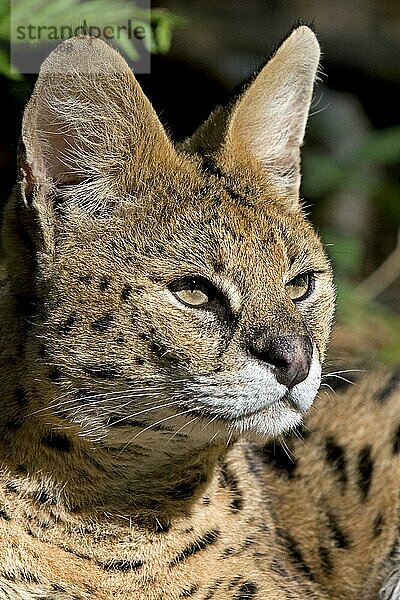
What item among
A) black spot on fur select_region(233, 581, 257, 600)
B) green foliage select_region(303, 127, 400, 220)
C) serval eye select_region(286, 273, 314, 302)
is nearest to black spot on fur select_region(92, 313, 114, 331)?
serval eye select_region(286, 273, 314, 302)

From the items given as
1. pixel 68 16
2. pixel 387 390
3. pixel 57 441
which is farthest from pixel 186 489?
pixel 68 16

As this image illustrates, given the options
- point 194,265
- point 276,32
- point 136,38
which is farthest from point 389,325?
point 194,265

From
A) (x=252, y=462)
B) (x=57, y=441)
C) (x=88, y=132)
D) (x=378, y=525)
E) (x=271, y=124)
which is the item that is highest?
(x=88, y=132)

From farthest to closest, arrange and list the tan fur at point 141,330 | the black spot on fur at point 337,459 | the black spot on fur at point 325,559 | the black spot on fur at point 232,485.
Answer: the black spot on fur at point 337,459 < the black spot on fur at point 325,559 < the black spot on fur at point 232,485 < the tan fur at point 141,330

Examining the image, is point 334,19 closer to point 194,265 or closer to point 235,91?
point 235,91

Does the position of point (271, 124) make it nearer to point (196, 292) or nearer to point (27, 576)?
point (196, 292)

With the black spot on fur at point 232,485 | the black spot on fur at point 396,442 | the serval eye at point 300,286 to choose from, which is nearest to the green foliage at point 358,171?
the black spot on fur at point 396,442

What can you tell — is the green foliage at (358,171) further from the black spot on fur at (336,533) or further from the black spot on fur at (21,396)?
the black spot on fur at (21,396)

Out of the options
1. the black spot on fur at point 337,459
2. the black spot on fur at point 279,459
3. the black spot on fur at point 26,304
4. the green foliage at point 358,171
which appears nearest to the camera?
the black spot on fur at point 26,304
